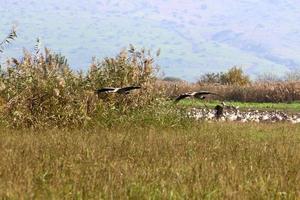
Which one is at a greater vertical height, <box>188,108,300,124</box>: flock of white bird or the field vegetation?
the field vegetation

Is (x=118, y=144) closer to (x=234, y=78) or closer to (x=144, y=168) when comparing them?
(x=144, y=168)

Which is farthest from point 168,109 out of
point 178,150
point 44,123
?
point 178,150

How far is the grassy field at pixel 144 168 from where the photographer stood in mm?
4977

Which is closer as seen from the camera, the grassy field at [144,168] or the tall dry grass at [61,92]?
the grassy field at [144,168]

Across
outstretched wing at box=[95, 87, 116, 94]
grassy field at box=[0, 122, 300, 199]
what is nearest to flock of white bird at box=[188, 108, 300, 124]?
outstretched wing at box=[95, 87, 116, 94]

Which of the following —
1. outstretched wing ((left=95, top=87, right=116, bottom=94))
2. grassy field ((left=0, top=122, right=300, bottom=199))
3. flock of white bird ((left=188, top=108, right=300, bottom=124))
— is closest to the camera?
grassy field ((left=0, top=122, right=300, bottom=199))

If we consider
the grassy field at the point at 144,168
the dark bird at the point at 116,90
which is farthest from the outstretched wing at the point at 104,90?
the grassy field at the point at 144,168

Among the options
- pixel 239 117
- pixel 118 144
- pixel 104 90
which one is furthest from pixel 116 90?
pixel 239 117

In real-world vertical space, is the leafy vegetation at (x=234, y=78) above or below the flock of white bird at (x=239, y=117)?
below

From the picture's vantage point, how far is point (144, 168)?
630 centimetres

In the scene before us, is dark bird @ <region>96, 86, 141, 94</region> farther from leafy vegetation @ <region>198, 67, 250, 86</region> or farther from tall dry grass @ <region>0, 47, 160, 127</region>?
leafy vegetation @ <region>198, 67, 250, 86</region>

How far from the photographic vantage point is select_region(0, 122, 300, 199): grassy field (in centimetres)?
498

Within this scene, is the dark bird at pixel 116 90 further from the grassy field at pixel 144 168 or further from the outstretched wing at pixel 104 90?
the grassy field at pixel 144 168

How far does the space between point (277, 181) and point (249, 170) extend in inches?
37.7
